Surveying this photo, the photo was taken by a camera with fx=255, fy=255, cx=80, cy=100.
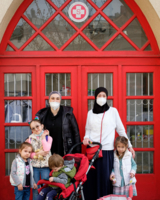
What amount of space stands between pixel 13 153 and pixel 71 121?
1.33m

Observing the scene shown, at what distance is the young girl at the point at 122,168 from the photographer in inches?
143

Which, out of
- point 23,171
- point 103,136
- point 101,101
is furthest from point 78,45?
point 23,171

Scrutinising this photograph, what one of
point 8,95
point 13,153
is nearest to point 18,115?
point 8,95

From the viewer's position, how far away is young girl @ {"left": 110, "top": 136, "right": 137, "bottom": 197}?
11.9 feet

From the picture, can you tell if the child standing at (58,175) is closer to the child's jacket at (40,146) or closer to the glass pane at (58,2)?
the child's jacket at (40,146)

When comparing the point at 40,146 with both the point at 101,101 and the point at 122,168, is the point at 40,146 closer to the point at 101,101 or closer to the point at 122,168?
the point at 101,101

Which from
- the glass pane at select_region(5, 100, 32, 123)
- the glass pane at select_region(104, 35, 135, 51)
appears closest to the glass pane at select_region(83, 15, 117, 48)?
the glass pane at select_region(104, 35, 135, 51)

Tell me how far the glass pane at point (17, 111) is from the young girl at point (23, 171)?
0.99 metres

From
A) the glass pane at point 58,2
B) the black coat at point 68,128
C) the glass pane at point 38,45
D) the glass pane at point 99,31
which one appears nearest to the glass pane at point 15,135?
the black coat at point 68,128

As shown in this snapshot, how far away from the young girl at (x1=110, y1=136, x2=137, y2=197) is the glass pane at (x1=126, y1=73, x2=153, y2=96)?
3.76 ft

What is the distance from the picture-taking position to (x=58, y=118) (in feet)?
12.7

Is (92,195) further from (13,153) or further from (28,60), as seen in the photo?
(28,60)

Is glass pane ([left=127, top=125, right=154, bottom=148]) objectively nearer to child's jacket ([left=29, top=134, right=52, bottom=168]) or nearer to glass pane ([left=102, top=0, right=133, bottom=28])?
child's jacket ([left=29, top=134, right=52, bottom=168])

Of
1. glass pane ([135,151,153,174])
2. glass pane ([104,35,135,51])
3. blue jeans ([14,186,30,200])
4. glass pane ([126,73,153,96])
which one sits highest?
glass pane ([104,35,135,51])
